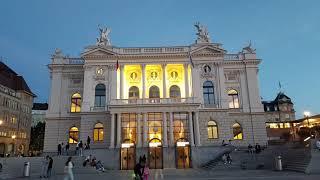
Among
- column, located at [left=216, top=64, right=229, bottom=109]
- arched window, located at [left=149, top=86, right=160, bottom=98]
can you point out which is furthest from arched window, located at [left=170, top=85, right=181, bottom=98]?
column, located at [left=216, top=64, right=229, bottom=109]

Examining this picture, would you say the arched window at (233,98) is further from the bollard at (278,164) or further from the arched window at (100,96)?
the arched window at (100,96)

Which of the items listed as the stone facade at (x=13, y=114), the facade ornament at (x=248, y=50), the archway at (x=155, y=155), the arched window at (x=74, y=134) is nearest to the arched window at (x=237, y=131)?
the facade ornament at (x=248, y=50)

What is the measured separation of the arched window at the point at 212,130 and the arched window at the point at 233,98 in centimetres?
624

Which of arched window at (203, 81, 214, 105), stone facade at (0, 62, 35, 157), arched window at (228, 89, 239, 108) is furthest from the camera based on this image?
stone facade at (0, 62, 35, 157)

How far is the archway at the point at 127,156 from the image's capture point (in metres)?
46.5

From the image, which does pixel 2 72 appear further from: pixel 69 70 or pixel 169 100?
pixel 169 100

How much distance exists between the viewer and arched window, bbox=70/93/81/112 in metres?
55.1

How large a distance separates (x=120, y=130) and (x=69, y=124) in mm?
11619

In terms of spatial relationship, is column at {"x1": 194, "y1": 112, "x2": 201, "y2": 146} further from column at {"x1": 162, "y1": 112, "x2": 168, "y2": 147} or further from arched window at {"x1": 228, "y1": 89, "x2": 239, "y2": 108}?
arched window at {"x1": 228, "y1": 89, "x2": 239, "y2": 108}

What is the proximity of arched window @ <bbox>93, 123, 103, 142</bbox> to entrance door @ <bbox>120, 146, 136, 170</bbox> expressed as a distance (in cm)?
583

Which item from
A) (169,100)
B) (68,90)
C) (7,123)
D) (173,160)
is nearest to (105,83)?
(68,90)

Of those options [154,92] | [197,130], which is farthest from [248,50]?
[197,130]

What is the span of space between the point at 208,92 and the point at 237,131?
8425mm

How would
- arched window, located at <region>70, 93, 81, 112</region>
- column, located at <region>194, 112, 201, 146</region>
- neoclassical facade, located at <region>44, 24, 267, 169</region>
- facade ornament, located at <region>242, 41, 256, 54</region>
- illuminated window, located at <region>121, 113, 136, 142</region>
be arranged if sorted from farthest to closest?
facade ornament, located at <region>242, 41, 256, 54</region>, arched window, located at <region>70, 93, 81, 112</region>, illuminated window, located at <region>121, 113, 136, 142</region>, neoclassical facade, located at <region>44, 24, 267, 169</region>, column, located at <region>194, 112, 201, 146</region>
